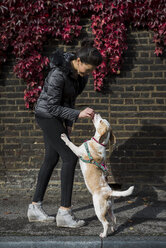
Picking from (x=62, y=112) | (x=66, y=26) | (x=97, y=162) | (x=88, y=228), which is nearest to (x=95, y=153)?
(x=97, y=162)

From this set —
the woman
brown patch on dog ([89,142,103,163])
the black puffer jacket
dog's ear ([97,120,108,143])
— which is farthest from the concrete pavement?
the black puffer jacket

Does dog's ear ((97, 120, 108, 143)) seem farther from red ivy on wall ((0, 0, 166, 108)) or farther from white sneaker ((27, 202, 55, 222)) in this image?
red ivy on wall ((0, 0, 166, 108))

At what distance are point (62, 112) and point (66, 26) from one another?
86.9 inches

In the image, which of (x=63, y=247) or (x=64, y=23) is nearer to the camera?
(x=63, y=247)

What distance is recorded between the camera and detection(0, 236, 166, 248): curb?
3.08 meters

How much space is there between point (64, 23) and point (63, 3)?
307 mm

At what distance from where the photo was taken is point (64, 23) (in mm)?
5059

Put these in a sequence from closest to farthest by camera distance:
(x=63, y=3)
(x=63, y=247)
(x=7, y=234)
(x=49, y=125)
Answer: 1. (x=63, y=247)
2. (x=7, y=234)
3. (x=49, y=125)
4. (x=63, y=3)

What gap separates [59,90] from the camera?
3.42m

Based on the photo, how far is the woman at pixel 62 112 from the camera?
3.38 m

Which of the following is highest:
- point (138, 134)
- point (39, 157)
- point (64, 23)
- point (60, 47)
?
point (64, 23)

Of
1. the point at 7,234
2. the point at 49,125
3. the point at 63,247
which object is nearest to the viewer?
the point at 63,247

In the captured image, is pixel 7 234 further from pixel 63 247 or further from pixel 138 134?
pixel 138 134

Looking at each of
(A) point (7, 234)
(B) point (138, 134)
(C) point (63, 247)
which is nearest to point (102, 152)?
(C) point (63, 247)
